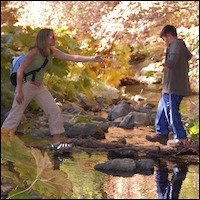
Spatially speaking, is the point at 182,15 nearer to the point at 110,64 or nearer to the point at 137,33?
the point at 137,33

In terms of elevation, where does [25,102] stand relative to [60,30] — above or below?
below

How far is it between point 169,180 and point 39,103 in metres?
1.90

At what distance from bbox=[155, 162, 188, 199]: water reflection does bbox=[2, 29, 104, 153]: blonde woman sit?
1.29 meters

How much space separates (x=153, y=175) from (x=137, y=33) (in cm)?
837

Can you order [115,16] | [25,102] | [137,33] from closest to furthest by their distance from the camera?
[25,102] < [115,16] < [137,33]

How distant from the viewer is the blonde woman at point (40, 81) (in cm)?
695

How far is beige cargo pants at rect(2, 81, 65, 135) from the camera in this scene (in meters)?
7.20

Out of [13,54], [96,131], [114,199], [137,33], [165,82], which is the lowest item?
[114,199]

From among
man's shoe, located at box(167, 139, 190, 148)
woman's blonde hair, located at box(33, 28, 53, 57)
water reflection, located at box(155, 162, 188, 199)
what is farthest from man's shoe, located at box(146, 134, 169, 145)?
woman's blonde hair, located at box(33, 28, 53, 57)

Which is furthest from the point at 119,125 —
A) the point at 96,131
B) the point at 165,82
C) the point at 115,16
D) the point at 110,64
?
the point at 110,64

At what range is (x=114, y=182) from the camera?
20.0 feet

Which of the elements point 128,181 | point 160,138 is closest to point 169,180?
point 128,181

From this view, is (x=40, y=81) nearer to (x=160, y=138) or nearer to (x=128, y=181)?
(x=128, y=181)

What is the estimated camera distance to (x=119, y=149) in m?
A: 7.98
